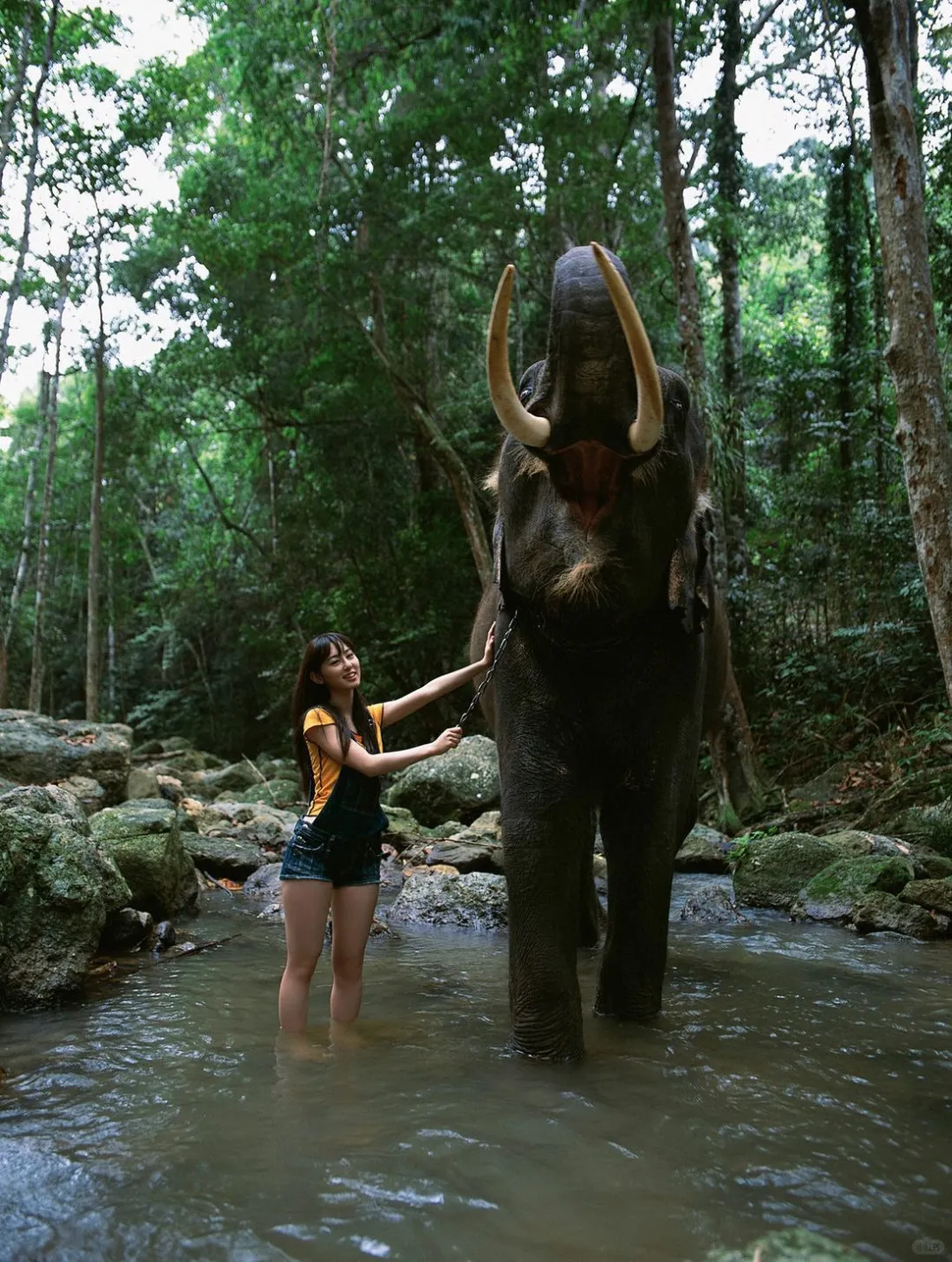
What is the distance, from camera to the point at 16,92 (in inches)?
679

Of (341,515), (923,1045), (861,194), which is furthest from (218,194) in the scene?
(923,1045)

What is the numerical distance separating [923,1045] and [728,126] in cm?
1695

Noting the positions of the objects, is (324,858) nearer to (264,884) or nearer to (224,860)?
(264,884)

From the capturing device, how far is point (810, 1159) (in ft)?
9.68

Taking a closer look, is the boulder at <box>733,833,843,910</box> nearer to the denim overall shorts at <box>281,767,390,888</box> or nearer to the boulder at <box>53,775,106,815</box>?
the denim overall shorts at <box>281,767,390,888</box>

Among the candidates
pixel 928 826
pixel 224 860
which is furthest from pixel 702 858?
pixel 224 860

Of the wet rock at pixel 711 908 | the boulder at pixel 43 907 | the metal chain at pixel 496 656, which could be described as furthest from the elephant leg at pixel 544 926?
the wet rock at pixel 711 908

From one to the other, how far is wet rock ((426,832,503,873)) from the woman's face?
4.94m

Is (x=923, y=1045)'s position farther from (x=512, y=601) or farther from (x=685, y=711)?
(x=512, y=601)

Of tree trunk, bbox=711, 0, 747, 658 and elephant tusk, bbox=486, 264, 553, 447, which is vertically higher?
tree trunk, bbox=711, 0, 747, 658

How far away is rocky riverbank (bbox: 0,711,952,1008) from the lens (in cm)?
518

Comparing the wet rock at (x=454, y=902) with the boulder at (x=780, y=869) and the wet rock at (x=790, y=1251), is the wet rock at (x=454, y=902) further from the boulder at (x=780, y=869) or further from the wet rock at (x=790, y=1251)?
the wet rock at (x=790, y=1251)

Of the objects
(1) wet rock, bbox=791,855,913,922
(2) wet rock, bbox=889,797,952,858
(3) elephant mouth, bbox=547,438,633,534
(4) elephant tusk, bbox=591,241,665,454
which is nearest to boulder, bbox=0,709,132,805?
(1) wet rock, bbox=791,855,913,922

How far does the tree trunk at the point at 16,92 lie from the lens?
1717 cm
